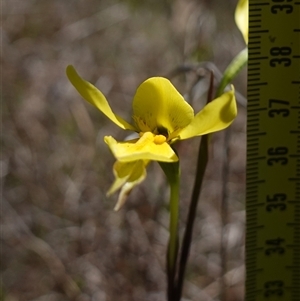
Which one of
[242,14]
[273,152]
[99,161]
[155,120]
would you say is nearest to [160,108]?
[155,120]

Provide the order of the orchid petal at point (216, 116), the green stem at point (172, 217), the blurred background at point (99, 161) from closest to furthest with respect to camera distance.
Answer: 1. the orchid petal at point (216, 116)
2. the green stem at point (172, 217)
3. the blurred background at point (99, 161)

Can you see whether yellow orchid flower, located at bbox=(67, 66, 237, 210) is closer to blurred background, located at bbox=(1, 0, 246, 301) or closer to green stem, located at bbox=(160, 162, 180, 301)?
green stem, located at bbox=(160, 162, 180, 301)

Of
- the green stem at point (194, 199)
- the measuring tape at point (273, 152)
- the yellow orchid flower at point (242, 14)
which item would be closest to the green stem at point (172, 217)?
the green stem at point (194, 199)

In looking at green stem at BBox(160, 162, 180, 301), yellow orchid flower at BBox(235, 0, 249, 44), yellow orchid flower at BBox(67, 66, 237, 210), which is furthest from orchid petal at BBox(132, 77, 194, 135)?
yellow orchid flower at BBox(235, 0, 249, 44)

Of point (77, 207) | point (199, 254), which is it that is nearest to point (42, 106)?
point (77, 207)

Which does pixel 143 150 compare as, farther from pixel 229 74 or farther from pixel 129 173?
pixel 229 74

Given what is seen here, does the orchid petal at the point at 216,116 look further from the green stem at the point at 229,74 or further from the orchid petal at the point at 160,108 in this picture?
the green stem at the point at 229,74

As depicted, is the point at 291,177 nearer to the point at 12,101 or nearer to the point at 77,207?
the point at 77,207
